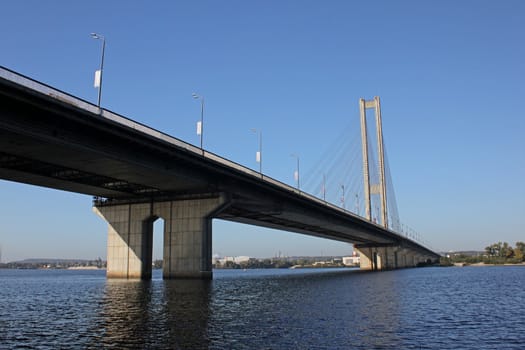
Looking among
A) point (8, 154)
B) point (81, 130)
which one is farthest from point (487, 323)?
point (8, 154)

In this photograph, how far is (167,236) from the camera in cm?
6456

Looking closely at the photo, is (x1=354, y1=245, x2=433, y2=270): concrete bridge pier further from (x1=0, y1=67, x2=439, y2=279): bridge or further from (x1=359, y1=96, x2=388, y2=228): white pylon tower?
(x1=0, y1=67, x2=439, y2=279): bridge

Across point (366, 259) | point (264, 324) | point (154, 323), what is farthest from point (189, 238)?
point (366, 259)

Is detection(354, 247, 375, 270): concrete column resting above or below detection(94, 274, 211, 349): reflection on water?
above

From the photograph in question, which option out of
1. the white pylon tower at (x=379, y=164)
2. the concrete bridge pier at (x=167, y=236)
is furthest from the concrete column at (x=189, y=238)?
the white pylon tower at (x=379, y=164)

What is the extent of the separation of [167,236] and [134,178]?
503 inches

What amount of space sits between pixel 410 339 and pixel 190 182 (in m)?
40.2

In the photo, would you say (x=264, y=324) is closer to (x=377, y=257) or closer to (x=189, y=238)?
(x=189, y=238)

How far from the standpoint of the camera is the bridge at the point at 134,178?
35844 millimetres

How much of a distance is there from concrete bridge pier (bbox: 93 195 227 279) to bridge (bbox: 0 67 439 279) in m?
0.13

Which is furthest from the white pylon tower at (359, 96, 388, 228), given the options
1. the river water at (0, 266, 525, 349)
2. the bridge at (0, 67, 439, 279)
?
the river water at (0, 266, 525, 349)

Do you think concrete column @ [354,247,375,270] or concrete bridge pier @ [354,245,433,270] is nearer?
concrete bridge pier @ [354,245,433,270]

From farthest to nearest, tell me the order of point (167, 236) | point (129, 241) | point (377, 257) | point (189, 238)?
point (377, 257), point (129, 241), point (167, 236), point (189, 238)

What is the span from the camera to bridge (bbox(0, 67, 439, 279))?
35844 millimetres
